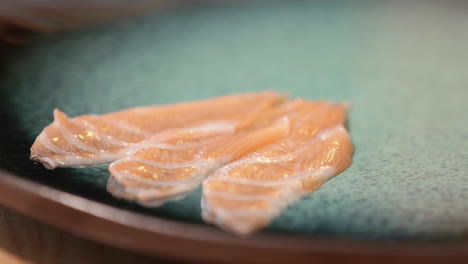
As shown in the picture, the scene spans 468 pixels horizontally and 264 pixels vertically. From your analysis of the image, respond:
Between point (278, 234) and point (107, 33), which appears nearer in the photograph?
point (278, 234)

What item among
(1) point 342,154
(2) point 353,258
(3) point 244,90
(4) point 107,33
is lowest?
(2) point 353,258

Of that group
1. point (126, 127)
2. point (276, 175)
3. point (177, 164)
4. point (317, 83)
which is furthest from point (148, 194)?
point (317, 83)

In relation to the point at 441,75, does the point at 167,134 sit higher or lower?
lower

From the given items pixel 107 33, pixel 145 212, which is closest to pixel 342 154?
pixel 145 212

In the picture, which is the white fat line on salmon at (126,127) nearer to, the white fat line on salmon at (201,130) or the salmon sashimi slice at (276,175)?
the white fat line on salmon at (201,130)

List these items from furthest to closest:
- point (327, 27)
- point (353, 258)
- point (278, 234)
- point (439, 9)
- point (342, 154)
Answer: point (439, 9) < point (327, 27) < point (342, 154) < point (278, 234) < point (353, 258)

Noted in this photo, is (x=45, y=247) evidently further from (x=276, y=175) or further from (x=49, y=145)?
(x=276, y=175)

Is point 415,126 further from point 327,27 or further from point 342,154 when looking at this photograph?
point 327,27
